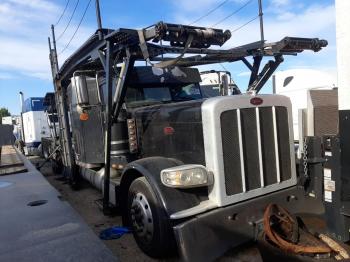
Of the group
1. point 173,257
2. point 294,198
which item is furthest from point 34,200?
point 294,198

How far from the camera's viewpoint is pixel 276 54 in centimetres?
536

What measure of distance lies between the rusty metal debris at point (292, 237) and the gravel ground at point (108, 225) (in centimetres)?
26

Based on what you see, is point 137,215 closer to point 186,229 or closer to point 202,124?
point 186,229

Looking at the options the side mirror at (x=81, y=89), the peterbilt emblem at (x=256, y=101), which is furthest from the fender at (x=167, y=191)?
the side mirror at (x=81, y=89)

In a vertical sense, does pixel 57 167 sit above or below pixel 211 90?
below

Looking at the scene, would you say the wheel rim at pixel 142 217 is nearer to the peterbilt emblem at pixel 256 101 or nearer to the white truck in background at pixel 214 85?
the peterbilt emblem at pixel 256 101

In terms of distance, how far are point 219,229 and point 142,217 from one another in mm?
1016

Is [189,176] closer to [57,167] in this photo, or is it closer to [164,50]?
[164,50]

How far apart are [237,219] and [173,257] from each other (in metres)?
1.09

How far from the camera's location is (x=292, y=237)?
3.40 meters

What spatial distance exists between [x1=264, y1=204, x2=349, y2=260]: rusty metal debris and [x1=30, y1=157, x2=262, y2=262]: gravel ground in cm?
26

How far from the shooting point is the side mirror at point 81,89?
5.24m

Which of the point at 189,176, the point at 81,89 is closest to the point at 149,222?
the point at 189,176

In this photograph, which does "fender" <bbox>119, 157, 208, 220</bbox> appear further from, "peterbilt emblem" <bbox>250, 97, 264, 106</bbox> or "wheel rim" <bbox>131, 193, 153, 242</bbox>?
"peterbilt emblem" <bbox>250, 97, 264, 106</bbox>
